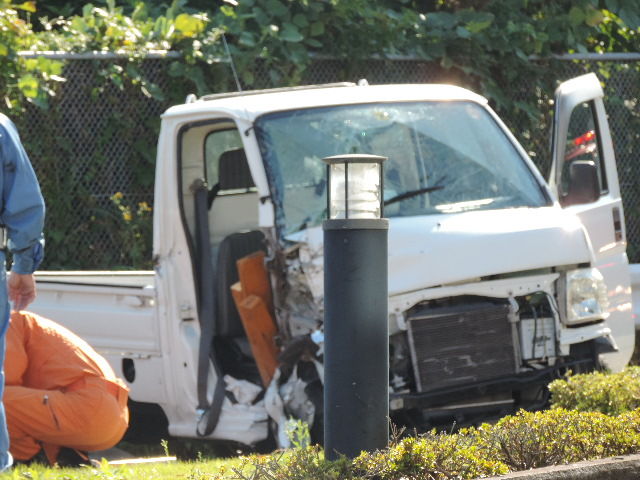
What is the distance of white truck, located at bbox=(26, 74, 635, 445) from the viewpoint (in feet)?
21.4

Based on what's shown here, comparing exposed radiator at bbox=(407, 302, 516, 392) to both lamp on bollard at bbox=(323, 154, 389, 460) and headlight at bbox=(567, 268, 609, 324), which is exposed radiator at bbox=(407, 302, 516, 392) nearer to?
headlight at bbox=(567, 268, 609, 324)

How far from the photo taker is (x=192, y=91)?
11.2 metres

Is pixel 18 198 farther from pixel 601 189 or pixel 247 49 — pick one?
pixel 247 49

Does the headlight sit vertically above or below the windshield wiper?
below

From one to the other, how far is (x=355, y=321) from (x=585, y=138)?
417 cm

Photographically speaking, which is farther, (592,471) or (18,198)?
(18,198)

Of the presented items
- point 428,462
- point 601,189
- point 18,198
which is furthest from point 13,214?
point 601,189

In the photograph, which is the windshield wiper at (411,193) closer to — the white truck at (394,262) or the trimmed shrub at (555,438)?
the white truck at (394,262)

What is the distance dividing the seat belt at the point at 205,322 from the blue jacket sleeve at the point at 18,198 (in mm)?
1769

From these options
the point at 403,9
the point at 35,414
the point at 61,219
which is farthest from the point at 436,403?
the point at 403,9

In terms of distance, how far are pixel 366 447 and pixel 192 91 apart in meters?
7.28

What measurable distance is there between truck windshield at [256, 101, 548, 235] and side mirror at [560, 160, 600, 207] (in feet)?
0.89

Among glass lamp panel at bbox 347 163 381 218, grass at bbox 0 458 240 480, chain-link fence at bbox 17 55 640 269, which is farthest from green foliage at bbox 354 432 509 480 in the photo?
chain-link fence at bbox 17 55 640 269

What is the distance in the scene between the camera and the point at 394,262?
21.2ft
